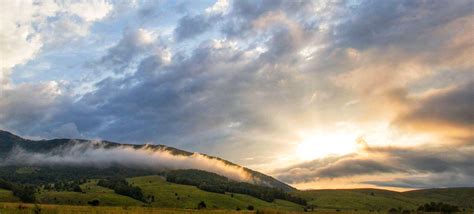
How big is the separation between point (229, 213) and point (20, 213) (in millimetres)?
33276

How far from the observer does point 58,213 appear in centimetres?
6034

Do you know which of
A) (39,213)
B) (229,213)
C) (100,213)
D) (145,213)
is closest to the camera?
(39,213)

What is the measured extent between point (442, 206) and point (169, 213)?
11365 cm

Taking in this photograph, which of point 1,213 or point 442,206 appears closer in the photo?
point 1,213

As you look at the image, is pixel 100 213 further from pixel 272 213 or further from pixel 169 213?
pixel 272 213

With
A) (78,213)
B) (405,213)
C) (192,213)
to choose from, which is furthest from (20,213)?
(405,213)

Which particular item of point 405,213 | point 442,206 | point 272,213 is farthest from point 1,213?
point 442,206

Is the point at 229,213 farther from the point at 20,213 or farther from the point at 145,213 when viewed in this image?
the point at 20,213

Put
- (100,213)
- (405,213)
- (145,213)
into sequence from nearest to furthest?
(100,213) → (145,213) → (405,213)

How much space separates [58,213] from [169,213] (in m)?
18.3

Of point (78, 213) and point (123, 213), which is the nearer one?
point (78, 213)

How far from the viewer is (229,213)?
83.0 metres

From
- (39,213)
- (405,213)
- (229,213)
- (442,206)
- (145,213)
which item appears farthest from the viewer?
(442,206)

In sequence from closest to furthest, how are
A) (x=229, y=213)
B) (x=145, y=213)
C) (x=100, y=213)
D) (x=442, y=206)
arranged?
(x=100, y=213)
(x=145, y=213)
(x=229, y=213)
(x=442, y=206)
